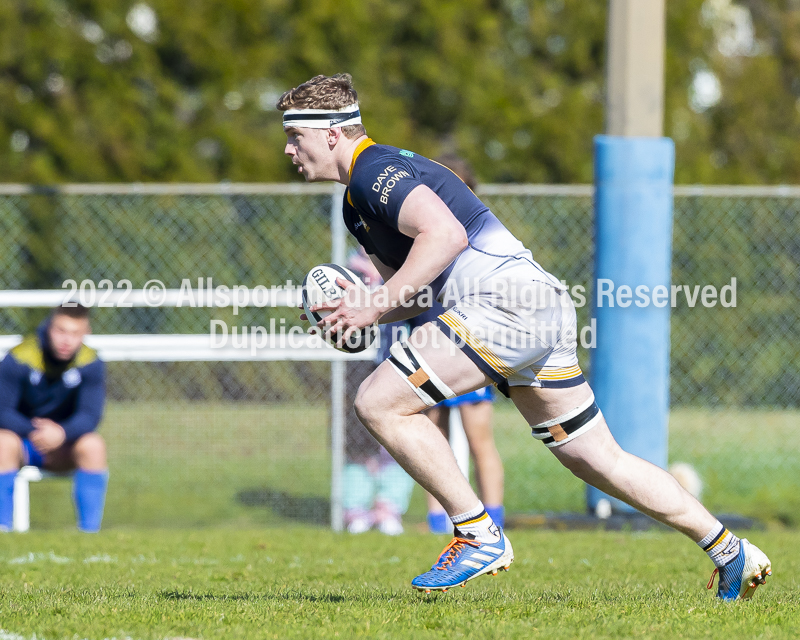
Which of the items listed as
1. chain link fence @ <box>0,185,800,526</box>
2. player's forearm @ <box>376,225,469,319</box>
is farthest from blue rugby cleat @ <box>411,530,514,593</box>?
chain link fence @ <box>0,185,800,526</box>

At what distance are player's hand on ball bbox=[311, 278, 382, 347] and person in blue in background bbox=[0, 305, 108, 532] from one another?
Result: 13.7 ft

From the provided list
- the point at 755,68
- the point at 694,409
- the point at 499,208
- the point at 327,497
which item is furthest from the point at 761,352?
the point at 755,68

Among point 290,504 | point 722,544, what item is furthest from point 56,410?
point 722,544

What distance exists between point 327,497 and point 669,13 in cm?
1014

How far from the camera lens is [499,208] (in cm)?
1002

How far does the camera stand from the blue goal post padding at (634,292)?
7578 mm

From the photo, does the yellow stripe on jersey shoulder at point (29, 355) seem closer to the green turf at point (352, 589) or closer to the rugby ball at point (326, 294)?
the green turf at point (352, 589)

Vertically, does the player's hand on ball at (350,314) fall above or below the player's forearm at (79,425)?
above

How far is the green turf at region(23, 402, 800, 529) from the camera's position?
28.6 ft

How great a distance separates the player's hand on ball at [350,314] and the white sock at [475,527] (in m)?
0.78

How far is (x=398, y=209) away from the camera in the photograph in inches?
140

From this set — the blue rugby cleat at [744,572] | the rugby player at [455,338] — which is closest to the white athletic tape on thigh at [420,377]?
the rugby player at [455,338]

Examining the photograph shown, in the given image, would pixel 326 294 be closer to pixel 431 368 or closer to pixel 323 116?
pixel 431 368

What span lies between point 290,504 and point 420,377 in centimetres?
517
